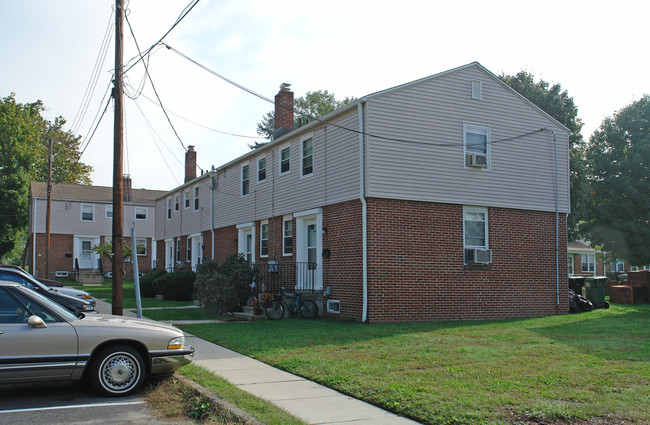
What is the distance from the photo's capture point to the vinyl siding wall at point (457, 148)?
52.4 feet

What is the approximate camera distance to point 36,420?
6.36 metres

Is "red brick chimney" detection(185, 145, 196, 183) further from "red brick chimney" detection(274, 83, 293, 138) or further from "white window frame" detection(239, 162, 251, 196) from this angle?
"red brick chimney" detection(274, 83, 293, 138)

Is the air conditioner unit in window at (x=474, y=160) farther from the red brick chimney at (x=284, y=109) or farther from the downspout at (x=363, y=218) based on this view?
the red brick chimney at (x=284, y=109)

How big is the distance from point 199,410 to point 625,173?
31.9 m

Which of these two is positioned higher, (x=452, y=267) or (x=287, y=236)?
(x=287, y=236)

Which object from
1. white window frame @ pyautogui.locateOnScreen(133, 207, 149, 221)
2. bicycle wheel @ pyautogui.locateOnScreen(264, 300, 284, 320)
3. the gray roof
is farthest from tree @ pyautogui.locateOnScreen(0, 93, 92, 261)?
bicycle wheel @ pyautogui.locateOnScreen(264, 300, 284, 320)

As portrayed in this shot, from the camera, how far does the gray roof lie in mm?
45188

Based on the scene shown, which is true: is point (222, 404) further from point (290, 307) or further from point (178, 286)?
point (178, 286)

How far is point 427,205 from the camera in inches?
649

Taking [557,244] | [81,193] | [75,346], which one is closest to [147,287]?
[557,244]

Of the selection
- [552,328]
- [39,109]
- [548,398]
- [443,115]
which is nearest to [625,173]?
[443,115]

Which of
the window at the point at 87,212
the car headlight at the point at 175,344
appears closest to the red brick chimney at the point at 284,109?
the car headlight at the point at 175,344

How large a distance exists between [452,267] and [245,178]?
32.4 ft

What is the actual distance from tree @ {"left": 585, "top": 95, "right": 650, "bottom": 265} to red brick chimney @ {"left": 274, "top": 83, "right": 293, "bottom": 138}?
20.2 meters
